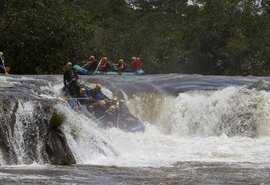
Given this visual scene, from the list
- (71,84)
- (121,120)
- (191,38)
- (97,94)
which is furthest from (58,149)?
(191,38)

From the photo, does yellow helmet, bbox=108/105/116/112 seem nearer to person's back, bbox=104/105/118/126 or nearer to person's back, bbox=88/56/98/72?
person's back, bbox=104/105/118/126

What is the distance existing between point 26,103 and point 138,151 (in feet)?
10.1

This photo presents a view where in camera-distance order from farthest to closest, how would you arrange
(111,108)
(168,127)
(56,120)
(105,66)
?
1. (105,66)
2. (168,127)
3. (111,108)
4. (56,120)

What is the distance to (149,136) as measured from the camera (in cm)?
1897

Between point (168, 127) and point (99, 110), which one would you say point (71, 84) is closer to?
point (99, 110)

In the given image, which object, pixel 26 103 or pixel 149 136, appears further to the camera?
pixel 149 136

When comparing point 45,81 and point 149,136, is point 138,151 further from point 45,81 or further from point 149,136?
point 45,81

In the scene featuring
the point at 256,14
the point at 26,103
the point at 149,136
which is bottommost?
the point at 149,136

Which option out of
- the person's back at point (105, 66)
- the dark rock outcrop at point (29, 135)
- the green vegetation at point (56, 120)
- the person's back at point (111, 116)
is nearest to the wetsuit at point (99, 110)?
the person's back at point (111, 116)

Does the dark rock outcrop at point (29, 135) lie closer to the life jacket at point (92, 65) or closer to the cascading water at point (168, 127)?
the cascading water at point (168, 127)

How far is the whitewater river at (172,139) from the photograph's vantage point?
11828 mm

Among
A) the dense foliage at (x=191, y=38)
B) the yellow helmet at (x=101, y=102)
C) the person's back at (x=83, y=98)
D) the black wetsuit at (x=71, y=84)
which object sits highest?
the dense foliage at (x=191, y=38)

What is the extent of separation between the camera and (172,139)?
1855cm

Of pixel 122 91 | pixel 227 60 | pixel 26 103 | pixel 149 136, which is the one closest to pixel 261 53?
pixel 227 60
